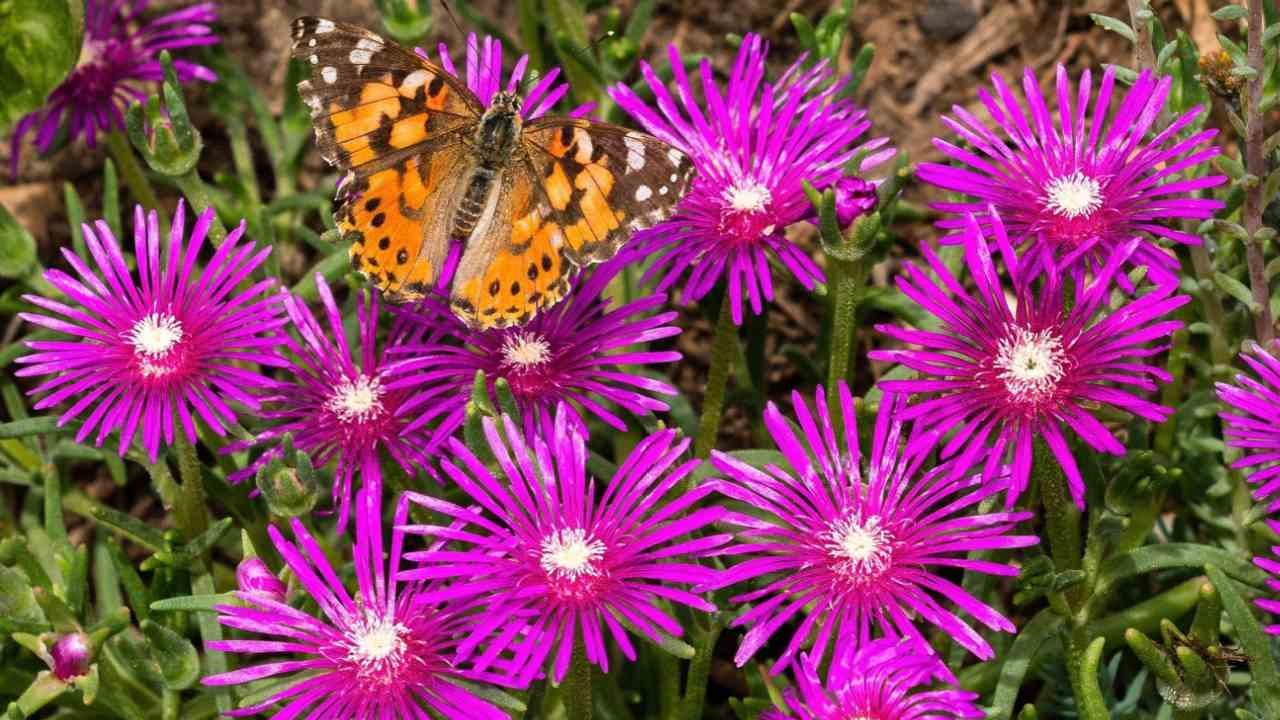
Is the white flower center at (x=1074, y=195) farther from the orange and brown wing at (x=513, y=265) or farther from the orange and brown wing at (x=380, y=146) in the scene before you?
the orange and brown wing at (x=380, y=146)

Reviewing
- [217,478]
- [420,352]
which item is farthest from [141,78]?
[420,352]

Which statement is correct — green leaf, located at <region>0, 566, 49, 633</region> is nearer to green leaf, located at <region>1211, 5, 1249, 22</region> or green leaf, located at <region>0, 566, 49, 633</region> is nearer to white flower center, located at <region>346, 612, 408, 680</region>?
white flower center, located at <region>346, 612, 408, 680</region>

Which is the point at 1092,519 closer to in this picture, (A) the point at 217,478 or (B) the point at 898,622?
(B) the point at 898,622

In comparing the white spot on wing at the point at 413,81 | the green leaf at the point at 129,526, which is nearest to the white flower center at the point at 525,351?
the white spot on wing at the point at 413,81

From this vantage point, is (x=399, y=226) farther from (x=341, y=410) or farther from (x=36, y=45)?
(x=36, y=45)

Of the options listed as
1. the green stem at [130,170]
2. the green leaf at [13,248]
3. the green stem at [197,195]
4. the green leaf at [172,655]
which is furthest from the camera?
the green stem at [130,170]

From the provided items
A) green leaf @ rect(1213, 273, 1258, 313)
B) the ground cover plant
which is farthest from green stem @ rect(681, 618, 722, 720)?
green leaf @ rect(1213, 273, 1258, 313)
